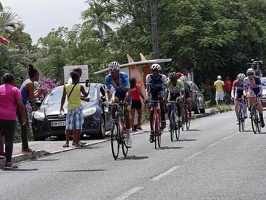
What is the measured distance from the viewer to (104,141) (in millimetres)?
21547

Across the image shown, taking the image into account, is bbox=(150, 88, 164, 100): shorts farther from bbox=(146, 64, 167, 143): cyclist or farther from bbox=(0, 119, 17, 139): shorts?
bbox=(0, 119, 17, 139): shorts

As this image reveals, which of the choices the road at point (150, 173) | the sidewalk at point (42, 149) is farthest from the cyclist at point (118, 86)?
the sidewalk at point (42, 149)

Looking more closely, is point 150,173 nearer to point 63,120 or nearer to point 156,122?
point 156,122

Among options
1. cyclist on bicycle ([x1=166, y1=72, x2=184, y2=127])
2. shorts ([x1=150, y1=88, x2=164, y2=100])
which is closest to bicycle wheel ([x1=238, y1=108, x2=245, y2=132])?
cyclist on bicycle ([x1=166, y1=72, x2=184, y2=127])

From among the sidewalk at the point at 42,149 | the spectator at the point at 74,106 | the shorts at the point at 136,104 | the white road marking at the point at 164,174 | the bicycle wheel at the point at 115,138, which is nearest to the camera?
the white road marking at the point at 164,174

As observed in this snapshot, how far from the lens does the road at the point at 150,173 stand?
10578 millimetres

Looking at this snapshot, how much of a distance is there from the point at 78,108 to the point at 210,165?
6.33 m

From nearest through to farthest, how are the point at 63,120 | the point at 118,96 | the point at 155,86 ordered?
the point at 118,96, the point at 155,86, the point at 63,120

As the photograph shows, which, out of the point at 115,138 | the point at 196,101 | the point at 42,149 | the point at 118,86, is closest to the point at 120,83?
the point at 118,86

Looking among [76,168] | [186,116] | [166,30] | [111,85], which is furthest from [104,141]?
[166,30]

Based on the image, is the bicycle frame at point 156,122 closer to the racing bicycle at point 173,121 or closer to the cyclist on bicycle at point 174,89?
the racing bicycle at point 173,121

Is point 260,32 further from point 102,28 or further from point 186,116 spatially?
point 186,116

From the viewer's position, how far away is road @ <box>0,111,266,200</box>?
1058cm

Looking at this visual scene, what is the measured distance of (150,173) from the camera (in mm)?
12812
